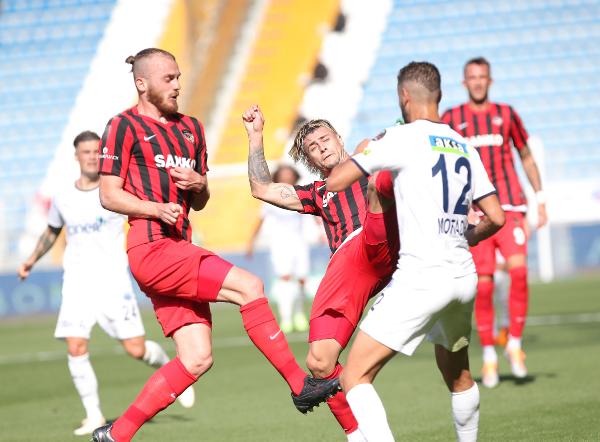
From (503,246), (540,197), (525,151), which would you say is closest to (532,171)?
(525,151)

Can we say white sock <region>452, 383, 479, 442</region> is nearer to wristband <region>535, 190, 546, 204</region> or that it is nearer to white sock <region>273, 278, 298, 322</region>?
wristband <region>535, 190, 546, 204</region>

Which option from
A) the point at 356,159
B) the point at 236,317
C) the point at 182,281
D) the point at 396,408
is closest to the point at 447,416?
the point at 396,408

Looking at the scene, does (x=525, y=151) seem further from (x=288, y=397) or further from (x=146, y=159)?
(x=146, y=159)

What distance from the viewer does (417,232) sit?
4.86 m

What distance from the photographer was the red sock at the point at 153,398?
566cm

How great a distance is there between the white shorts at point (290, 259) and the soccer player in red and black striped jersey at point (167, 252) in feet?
35.6

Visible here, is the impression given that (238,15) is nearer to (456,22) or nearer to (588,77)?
(456,22)

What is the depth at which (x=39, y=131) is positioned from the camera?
95.2ft

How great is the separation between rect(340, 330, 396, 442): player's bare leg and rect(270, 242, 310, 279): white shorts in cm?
1175

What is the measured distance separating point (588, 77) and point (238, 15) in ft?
30.1

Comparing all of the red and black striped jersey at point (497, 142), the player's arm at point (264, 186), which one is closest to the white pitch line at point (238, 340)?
the red and black striped jersey at point (497, 142)

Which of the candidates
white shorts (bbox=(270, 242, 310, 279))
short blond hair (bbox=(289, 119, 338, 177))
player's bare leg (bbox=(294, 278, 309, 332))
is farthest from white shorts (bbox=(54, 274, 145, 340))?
white shorts (bbox=(270, 242, 310, 279))

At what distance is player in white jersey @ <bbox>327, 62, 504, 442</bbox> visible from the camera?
4832 millimetres

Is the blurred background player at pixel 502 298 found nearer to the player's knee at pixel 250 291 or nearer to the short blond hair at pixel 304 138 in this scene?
the short blond hair at pixel 304 138
